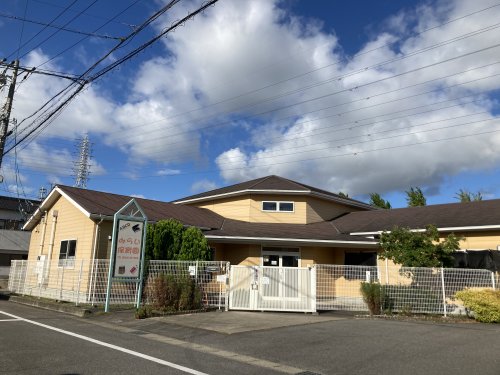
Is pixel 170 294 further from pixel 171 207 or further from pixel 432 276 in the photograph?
pixel 171 207

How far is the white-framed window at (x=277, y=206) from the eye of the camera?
75.4ft

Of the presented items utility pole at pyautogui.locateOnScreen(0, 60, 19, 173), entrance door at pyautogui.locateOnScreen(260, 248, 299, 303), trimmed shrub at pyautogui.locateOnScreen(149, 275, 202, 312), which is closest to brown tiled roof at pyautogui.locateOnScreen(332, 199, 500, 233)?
entrance door at pyautogui.locateOnScreen(260, 248, 299, 303)

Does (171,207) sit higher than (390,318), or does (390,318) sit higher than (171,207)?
(171,207)

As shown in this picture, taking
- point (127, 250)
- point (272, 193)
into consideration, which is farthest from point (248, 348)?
point (272, 193)

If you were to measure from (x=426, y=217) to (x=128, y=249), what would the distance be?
13.3m

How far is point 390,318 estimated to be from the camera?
42.5 feet

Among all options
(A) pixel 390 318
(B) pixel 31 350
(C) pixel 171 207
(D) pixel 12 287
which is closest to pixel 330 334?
(A) pixel 390 318

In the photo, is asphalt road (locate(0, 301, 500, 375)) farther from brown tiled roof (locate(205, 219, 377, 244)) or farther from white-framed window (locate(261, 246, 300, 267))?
white-framed window (locate(261, 246, 300, 267))

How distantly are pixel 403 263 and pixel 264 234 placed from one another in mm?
6515

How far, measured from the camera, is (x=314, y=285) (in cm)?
1385

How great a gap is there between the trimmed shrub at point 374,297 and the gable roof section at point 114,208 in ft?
29.4

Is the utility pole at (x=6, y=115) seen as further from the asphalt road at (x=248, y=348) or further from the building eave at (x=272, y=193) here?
the asphalt road at (x=248, y=348)

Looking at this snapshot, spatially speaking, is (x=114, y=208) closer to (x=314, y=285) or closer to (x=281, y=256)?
(x=281, y=256)

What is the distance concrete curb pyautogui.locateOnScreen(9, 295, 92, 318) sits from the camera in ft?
43.6
